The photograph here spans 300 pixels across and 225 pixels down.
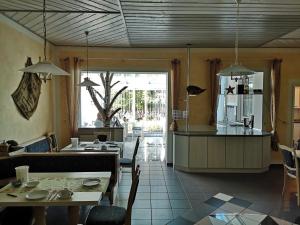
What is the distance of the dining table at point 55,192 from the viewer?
226cm

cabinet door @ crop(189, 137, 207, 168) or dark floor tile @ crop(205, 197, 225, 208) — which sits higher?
cabinet door @ crop(189, 137, 207, 168)

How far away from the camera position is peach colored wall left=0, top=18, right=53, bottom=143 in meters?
4.06

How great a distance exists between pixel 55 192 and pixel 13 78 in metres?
2.61

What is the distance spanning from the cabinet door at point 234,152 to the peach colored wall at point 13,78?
3.85 m

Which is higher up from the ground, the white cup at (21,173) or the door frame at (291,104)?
the door frame at (291,104)

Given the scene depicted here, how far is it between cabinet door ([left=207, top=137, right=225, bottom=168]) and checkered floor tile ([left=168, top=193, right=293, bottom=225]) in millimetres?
1621

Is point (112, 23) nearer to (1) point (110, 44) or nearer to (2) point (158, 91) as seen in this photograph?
(1) point (110, 44)

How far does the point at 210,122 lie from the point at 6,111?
14.0 feet

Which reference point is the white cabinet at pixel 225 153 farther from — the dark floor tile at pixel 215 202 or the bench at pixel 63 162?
the bench at pixel 63 162

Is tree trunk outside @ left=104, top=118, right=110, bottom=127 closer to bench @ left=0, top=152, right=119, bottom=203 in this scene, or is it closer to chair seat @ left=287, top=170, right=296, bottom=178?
bench @ left=0, top=152, right=119, bottom=203

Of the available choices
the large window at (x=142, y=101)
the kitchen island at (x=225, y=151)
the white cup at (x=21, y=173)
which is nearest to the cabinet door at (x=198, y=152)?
the kitchen island at (x=225, y=151)

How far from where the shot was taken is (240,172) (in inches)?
233

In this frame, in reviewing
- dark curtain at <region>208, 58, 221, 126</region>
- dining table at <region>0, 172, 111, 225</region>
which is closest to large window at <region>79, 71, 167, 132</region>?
dark curtain at <region>208, 58, 221, 126</region>

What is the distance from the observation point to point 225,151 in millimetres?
5836
